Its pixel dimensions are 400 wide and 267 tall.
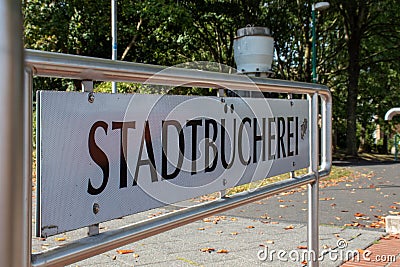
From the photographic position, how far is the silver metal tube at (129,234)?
123cm

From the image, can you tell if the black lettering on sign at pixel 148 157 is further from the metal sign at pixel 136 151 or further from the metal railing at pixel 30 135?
the metal railing at pixel 30 135

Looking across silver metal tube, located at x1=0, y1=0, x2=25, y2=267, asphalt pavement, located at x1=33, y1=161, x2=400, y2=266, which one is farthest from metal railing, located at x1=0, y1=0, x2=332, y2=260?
asphalt pavement, located at x1=33, y1=161, x2=400, y2=266

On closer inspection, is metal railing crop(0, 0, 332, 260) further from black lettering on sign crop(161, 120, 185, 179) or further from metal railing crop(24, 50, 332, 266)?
black lettering on sign crop(161, 120, 185, 179)

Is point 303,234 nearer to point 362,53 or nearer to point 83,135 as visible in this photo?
point 83,135

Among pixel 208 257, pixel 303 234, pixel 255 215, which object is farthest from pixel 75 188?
pixel 255 215

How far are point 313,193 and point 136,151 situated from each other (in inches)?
70.9

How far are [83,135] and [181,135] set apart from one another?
0.51 m

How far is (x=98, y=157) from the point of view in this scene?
1376 mm

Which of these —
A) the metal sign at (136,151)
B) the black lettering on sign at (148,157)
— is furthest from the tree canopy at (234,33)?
the black lettering on sign at (148,157)

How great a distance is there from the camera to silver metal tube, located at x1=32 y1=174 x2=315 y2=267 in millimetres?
1234

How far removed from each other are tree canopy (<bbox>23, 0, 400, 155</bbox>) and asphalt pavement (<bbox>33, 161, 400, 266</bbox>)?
387 inches

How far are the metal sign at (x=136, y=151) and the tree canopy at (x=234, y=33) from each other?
45.1ft

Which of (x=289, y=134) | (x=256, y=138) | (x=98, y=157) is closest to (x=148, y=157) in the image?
(x=98, y=157)

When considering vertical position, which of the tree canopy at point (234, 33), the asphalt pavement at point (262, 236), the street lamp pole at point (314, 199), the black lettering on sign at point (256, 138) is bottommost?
the asphalt pavement at point (262, 236)
